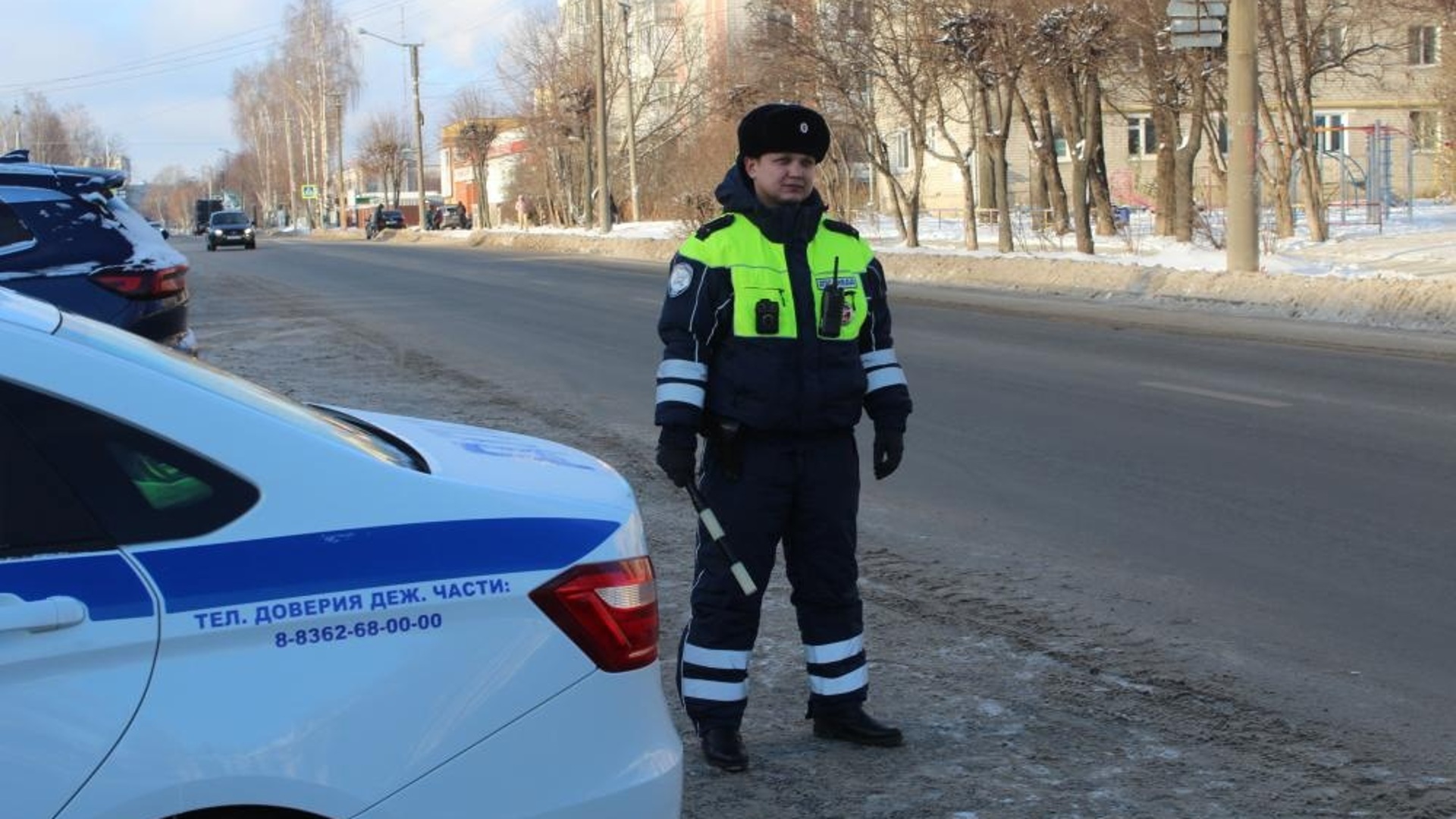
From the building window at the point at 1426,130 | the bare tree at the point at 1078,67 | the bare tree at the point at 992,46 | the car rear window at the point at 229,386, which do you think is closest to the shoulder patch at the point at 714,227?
the car rear window at the point at 229,386

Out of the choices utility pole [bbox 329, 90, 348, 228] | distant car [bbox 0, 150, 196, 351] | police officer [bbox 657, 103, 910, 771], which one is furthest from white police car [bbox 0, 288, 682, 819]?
utility pole [bbox 329, 90, 348, 228]

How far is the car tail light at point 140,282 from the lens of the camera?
8.57 metres

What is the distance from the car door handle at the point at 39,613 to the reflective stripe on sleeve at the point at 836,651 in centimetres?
251

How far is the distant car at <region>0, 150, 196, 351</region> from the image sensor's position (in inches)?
333

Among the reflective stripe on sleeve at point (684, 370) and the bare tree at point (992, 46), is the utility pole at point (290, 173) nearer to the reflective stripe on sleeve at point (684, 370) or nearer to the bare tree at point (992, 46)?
the bare tree at point (992, 46)

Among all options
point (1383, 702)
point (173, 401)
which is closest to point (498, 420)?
point (1383, 702)

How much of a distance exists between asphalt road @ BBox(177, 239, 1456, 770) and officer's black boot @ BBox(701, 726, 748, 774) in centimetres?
178

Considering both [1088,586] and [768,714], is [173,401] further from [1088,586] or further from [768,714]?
[1088,586]

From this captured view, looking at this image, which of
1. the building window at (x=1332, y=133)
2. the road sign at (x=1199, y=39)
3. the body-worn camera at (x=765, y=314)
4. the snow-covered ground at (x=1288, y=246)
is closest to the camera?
the body-worn camera at (x=765, y=314)

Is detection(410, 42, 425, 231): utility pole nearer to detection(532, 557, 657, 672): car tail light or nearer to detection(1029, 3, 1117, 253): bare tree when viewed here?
detection(1029, 3, 1117, 253): bare tree

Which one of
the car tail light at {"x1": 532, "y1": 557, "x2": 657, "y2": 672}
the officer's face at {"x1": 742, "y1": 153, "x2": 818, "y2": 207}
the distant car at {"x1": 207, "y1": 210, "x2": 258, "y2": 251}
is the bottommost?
the car tail light at {"x1": 532, "y1": 557, "x2": 657, "y2": 672}

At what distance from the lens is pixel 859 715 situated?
462 cm

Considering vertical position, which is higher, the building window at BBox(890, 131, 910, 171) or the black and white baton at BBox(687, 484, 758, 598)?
the building window at BBox(890, 131, 910, 171)

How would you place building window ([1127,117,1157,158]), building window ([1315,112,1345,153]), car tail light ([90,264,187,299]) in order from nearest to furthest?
1. car tail light ([90,264,187,299])
2. building window ([1127,117,1157,158])
3. building window ([1315,112,1345,153])
